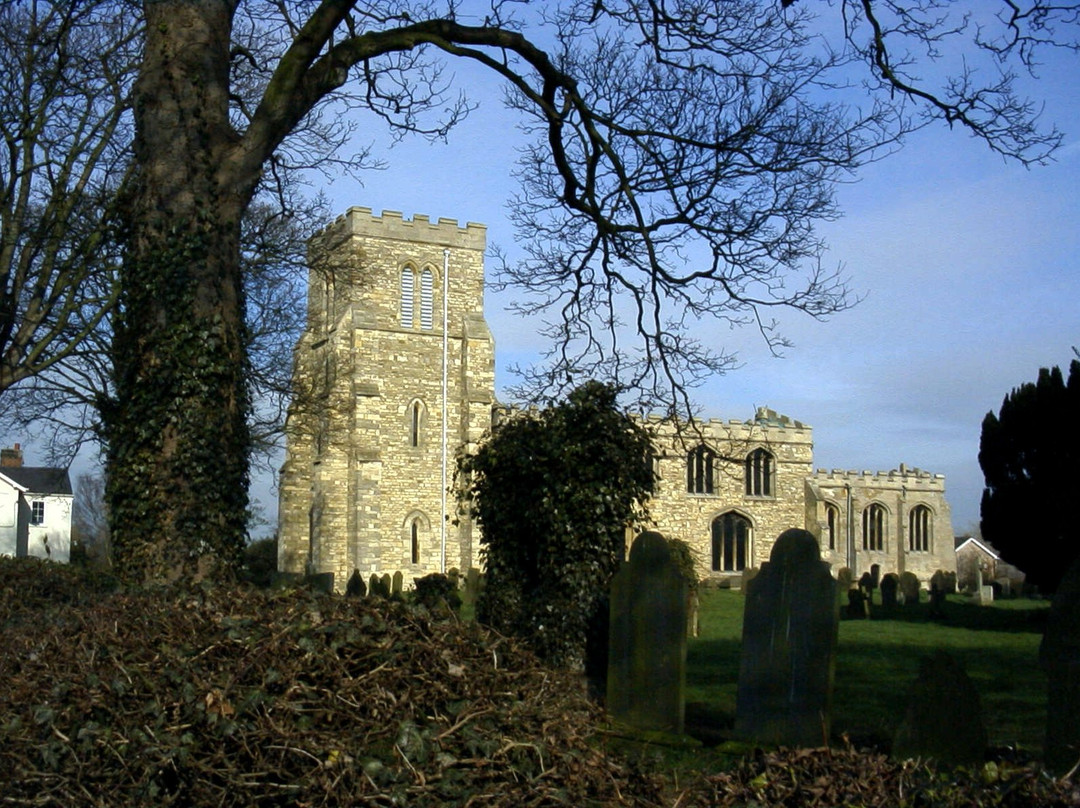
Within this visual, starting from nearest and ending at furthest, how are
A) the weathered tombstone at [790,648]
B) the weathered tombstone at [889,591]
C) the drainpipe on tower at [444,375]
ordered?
the weathered tombstone at [790,648], the weathered tombstone at [889,591], the drainpipe on tower at [444,375]

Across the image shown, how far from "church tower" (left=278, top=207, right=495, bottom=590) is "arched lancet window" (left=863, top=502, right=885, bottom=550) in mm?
20651

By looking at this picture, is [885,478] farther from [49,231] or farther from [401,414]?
[49,231]

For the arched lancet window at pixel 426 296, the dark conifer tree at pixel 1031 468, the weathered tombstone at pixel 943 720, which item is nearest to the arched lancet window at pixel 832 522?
the arched lancet window at pixel 426 296

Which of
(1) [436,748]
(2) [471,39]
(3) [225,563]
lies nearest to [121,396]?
(3) [225,563]

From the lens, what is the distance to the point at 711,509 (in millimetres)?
52938

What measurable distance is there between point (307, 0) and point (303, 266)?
381 inches

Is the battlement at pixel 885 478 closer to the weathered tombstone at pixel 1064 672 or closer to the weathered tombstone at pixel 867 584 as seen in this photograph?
the weathered tombstone at pixel 867 584

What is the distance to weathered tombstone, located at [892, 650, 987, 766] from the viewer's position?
5496 millimetres

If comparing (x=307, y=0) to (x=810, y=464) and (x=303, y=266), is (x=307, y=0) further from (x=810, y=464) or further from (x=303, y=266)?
(x=810, y=464)

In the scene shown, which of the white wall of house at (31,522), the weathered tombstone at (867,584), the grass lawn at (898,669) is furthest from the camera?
the white wall of house at (31,522)

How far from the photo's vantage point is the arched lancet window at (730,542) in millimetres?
52844

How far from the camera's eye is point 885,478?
56031 mm

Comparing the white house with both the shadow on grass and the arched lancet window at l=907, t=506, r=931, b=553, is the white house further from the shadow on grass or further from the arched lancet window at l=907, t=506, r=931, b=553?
the arched lancet window at l=907, t=506, r=931, b=553

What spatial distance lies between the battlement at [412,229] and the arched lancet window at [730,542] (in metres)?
17.2
